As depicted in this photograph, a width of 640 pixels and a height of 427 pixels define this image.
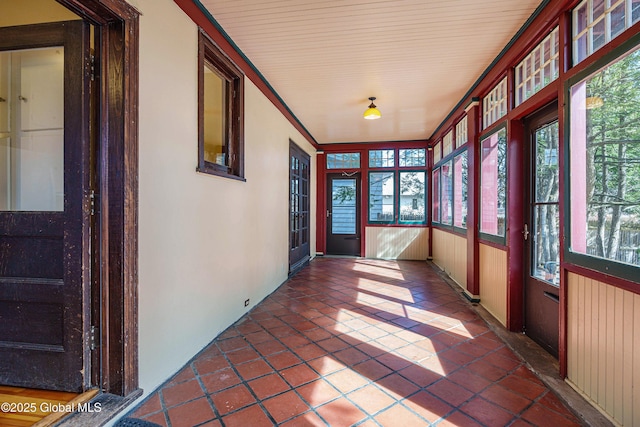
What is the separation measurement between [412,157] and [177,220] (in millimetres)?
5872

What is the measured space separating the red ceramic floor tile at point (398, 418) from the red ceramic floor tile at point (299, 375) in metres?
0.56

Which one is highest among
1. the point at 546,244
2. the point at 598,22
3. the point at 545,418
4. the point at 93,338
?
the point at 598,22

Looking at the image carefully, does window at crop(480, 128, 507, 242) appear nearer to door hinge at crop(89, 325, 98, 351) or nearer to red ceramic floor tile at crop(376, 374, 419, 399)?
red ceramic floor tile at crop(376, 374, 419, 399)

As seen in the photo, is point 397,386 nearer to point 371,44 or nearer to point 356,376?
point 356,376

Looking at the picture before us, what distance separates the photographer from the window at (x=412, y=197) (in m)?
6.74

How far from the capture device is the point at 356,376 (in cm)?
209

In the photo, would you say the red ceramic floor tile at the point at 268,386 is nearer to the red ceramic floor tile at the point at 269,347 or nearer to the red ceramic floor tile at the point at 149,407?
the red ceramic floor tile at the point at 269,347

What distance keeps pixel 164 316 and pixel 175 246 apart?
475 mm

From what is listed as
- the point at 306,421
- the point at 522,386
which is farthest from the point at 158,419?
the point at 522,386

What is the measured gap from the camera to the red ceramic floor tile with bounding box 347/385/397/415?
5.78ft

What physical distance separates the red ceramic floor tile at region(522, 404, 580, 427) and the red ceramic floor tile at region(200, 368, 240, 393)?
1.84 meters

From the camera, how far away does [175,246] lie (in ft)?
6.72

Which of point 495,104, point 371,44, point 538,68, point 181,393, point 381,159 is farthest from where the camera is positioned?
point 381,159

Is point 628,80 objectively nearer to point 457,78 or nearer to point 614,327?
point 614,327
